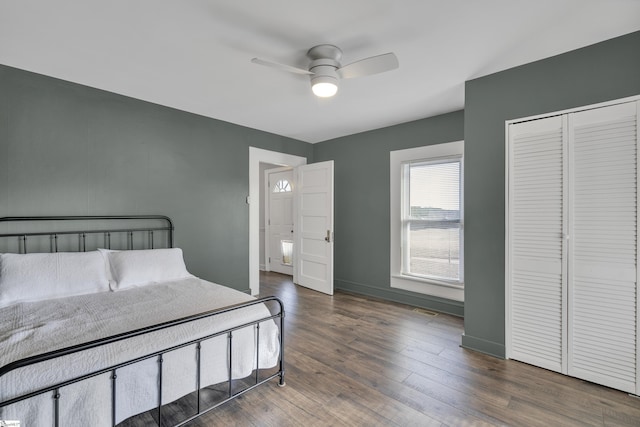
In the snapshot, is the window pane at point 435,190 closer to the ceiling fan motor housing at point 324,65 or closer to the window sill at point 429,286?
the window sill at point 429,286

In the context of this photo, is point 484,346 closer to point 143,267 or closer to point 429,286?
point 429,286

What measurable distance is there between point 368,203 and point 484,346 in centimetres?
249

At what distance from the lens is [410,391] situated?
2.13m

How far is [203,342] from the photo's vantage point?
5.97 ft

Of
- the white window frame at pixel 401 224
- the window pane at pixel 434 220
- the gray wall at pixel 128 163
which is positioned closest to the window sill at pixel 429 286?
the white window frame at pixel 401 224

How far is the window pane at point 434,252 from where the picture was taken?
3842mm

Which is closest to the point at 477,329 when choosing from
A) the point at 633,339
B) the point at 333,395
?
the point at 633,339

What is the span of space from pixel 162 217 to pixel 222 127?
1495mm

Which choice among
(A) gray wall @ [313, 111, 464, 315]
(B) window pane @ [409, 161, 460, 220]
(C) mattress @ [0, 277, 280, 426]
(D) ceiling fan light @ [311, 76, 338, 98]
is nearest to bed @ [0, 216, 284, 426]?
(C) mattress @ [0, 277, 280, 426]

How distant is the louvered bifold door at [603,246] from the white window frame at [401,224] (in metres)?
1.44

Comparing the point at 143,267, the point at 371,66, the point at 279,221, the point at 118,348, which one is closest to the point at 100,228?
the point at 143,267

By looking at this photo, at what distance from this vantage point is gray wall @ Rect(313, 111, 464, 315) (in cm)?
408

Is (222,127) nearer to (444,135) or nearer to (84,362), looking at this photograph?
(444,135)

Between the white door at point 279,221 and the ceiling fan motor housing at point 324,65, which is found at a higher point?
the ceiling fan motor housing at point 324,65
